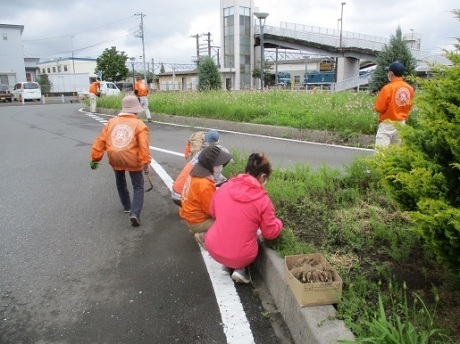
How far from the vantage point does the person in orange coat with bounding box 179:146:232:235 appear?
12.8ft

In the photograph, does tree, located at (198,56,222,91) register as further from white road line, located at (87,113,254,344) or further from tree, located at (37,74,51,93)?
tree, located at (37,74,51,93)

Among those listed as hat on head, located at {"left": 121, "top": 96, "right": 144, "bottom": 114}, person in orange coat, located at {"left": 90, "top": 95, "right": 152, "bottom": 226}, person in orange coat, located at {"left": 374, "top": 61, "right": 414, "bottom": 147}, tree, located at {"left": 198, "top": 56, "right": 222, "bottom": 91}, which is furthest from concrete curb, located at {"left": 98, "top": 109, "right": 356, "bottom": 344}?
tree, located at {"left": 198, "top": 56, "right": 222, "bottom": 91}

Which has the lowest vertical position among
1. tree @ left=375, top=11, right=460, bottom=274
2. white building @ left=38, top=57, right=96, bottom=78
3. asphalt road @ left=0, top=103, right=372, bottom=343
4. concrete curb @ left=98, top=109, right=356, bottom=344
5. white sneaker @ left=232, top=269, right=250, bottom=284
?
asphalt road @ left=0, top=103, right=372, bottom=343

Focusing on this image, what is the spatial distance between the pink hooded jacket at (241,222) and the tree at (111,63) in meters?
57.6

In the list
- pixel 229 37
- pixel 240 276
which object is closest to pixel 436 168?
pixel 240 276

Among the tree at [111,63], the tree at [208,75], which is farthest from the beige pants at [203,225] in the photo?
the tree at [111,63]

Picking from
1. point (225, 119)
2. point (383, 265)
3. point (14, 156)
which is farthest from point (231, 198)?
point (225, 119)

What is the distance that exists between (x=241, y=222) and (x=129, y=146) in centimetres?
207

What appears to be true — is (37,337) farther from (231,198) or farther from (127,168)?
(127,168)

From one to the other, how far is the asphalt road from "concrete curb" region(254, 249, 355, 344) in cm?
13

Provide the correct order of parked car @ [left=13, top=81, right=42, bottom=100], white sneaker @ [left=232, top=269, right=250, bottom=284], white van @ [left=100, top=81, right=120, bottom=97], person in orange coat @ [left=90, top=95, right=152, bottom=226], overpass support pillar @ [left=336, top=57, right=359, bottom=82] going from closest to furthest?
white sneaker @ [left=232, top=269, right=250, bottom=284] < person in orange coat @ [left=90, top=95, right=152, bottom=226] < white van @ [left=100, top=81, right=120, bottom=97] < parked car @ [left=13, top=81, right=42, bottom=100] < overpass support pillar @ [left=336, top=57, right=359, bottom=82]

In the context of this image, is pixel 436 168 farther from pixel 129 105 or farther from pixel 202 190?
pixel 129 105

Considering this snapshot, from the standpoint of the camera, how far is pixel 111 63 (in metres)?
56.0

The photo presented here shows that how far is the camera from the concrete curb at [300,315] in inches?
92.7
